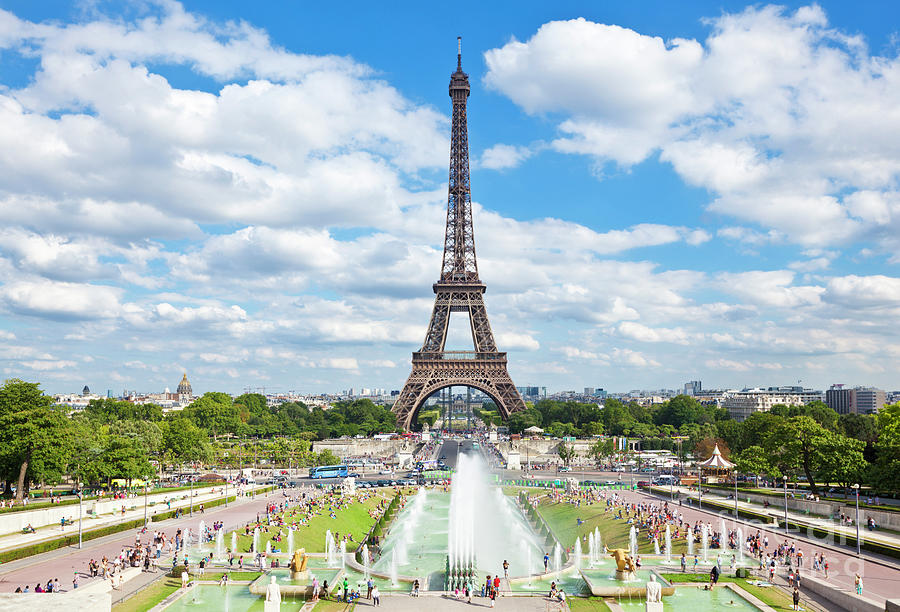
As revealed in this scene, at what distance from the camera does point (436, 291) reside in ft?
380

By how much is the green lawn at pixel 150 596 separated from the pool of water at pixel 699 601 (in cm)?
2038

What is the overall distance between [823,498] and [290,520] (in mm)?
42131

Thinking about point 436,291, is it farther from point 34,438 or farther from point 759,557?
point 759,557

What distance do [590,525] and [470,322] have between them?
65.9 metres

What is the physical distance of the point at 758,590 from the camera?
1249 inches

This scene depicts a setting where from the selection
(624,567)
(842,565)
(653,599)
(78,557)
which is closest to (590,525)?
(842,565)

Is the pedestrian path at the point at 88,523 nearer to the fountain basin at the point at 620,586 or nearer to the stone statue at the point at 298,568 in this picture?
the stone statue at the point at 298,568

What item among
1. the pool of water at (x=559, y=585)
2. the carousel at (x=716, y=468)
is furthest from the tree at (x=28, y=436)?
the carousel at (x=716, y=468)

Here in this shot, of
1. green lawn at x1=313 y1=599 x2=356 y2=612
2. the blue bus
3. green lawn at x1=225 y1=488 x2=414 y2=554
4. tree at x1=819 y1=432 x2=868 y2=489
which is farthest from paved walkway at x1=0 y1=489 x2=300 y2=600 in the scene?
tree at x1=819 y1=432 x2=868 y2=489

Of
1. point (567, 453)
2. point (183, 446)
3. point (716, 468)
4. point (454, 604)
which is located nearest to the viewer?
point (454, 604)

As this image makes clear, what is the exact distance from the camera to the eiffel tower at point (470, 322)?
113 meters

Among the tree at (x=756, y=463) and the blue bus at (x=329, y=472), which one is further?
the blue bus at (x=329, y=472)

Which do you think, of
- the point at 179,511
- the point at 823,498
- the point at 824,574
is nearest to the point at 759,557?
the point at 824,574

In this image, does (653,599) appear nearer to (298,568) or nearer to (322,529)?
(298,568)
